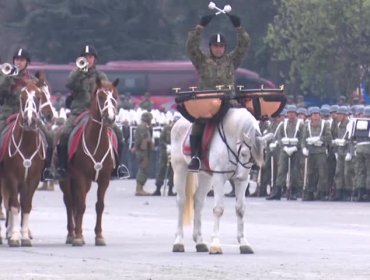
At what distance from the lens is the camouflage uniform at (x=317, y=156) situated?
123 ft

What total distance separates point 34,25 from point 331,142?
A: 120 ft

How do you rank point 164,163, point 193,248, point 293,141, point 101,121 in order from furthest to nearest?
1. point 164,163
2. point 293,141
3. point 101,121
4. point 193,248

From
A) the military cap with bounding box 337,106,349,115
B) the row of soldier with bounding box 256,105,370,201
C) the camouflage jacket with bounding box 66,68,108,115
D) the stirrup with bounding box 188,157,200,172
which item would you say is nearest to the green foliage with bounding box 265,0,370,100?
the row of soldier with bounding box 256,105,370,201

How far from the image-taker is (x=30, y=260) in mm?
19719

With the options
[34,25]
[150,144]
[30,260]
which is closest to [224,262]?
[30,260]

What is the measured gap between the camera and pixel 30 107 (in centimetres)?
2184

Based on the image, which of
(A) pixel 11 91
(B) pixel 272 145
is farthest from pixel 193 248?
(B) pixel 272 145

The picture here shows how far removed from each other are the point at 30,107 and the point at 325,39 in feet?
113

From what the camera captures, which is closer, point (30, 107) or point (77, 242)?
point (30, 107)

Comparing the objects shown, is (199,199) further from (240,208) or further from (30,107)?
(30,107)

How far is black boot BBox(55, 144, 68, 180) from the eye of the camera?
2291 cm

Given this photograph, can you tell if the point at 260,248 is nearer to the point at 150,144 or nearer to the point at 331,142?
the point at 331,142

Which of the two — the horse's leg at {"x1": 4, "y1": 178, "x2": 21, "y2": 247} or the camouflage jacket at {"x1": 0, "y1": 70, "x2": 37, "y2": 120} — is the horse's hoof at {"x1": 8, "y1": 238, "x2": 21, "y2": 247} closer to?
the horse's leg at {"x1": 4, "y1": 178, "x2": 21, "y2": 247}

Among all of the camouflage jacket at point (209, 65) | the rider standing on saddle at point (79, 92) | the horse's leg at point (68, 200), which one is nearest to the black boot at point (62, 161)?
the rider standing on saddle at point (79, 92)
